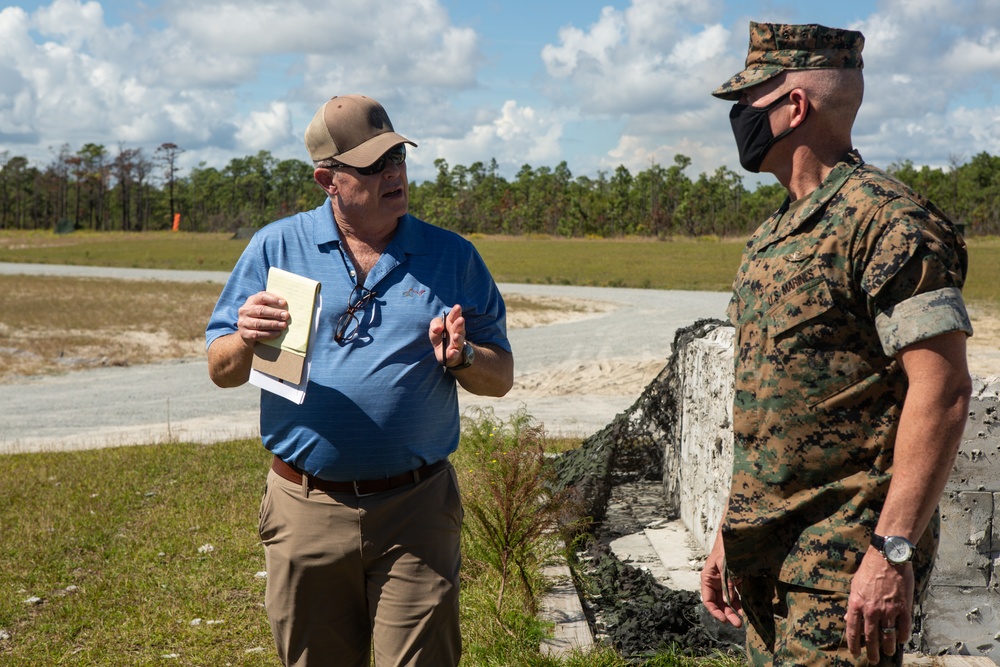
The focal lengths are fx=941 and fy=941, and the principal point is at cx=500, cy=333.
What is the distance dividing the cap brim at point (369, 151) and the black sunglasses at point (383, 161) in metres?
0.01

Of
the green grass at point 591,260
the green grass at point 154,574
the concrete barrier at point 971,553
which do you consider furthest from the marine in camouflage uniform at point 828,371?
the green grass at point 591,260

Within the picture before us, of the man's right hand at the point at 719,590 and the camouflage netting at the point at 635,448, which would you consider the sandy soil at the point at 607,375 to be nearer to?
the camouflage netting at the point at 635,448

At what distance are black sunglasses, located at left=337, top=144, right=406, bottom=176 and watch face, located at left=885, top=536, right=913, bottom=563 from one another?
166cm

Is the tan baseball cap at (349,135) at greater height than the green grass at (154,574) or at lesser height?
greater

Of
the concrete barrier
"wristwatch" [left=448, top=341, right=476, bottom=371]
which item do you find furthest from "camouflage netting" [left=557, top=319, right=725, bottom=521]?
"wristwatch" [left=448, top=341, right=476, bottom=371]

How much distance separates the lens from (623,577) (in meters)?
4.72

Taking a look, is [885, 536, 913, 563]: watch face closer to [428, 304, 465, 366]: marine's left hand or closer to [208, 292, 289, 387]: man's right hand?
[428, 304, 465, 366]: marine's left hand

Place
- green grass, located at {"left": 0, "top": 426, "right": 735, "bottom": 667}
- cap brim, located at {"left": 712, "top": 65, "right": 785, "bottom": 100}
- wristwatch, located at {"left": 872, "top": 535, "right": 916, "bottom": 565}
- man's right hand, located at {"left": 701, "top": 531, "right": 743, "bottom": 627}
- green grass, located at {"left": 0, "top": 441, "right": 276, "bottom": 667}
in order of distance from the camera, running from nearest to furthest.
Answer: wristwatch, located at {"left": 872, "top": 535, "right": 916, "bottom": 565} < cap brim, located at {"left": 712, "top": 65, "right": 785, "bottom": 100} < man's right hand, located at {"left": 701, "top": 531, "right": 743, "bottom": 627} < green grass, located at {"left": 0, "top": 426, "right": 735, "bottom": 667} < green grass, located at {"left": 0, "top": 441, "right": 276, "bottom": 667}

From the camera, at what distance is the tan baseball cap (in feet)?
8.89

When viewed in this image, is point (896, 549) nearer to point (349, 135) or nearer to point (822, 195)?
point (822, 195)

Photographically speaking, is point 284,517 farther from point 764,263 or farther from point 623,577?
point 623,577

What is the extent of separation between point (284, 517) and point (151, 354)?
14.9 metres

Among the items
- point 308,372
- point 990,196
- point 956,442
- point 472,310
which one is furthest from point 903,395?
point 990,196

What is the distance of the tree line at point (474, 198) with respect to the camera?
61062 mm
